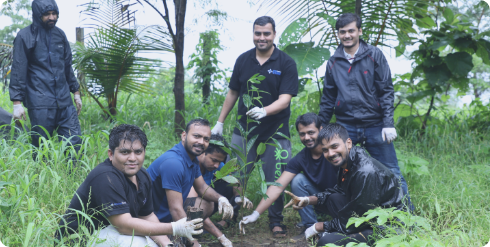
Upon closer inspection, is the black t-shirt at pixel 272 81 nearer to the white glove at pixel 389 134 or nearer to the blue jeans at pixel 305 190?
the blue jeans at pixel 305 190

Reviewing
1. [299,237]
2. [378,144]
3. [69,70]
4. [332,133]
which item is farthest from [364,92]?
[69,70]

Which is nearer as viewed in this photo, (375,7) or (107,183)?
(107,183)

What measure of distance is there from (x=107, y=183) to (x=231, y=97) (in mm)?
1672

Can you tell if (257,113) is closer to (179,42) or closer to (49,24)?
(179,42)

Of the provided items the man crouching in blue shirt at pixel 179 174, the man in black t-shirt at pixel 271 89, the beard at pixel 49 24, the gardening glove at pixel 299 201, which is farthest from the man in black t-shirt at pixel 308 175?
the beard at pixel 49 24

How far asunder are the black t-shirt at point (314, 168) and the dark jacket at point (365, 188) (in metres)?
0.49

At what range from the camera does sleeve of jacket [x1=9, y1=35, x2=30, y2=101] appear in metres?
3.57

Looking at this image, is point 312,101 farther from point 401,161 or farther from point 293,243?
point 293,243

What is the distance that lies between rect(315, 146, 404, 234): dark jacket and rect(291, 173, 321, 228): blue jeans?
1.78ft

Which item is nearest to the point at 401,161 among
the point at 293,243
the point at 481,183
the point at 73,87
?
the point at 481,183

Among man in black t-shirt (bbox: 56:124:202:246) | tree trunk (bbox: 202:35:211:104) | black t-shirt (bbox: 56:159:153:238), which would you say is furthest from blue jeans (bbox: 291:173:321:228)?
tree trunk (bbox: 202:35:211:104)

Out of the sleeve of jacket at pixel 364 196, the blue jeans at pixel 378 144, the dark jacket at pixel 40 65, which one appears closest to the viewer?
the sleeve of jacket at pixel 364 196

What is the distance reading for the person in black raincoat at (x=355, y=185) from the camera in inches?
106

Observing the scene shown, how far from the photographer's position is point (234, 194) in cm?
350
